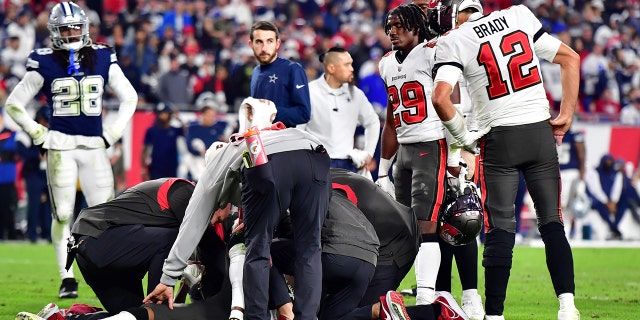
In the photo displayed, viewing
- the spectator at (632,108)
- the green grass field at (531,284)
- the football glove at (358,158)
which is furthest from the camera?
the spectator at (632,108)

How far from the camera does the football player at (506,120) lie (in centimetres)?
648

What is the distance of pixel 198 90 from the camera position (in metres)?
17.8

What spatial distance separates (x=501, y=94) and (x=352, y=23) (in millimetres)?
14633

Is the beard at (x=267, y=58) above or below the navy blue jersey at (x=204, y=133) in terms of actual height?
above

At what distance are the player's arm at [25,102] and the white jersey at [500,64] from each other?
3.85 m

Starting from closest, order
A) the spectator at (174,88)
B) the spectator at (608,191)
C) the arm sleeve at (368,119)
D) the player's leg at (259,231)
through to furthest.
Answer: the player's leg at (259,231) → the arm sleeve at (368,119) → the spectator at (608,191) → the spectator at (174,88)

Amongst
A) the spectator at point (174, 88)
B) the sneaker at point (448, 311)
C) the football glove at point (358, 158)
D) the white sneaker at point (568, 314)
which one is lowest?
the white sneaker at point (568, 314)

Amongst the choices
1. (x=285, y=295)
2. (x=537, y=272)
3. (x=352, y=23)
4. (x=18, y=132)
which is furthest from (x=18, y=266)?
(x=352, y=23)

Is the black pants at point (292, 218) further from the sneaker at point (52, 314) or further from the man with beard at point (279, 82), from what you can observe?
the man with beard at point (279, 82)

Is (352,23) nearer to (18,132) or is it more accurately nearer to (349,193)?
(18,132)

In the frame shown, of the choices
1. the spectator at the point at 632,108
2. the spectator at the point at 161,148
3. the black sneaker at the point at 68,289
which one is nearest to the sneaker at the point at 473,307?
the black sneaker at the point at 68,289

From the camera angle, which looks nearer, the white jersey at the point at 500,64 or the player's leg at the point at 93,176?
the white jersey at the point at 500,64

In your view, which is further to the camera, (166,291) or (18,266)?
(18,266)

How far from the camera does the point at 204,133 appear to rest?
49.0 feet
